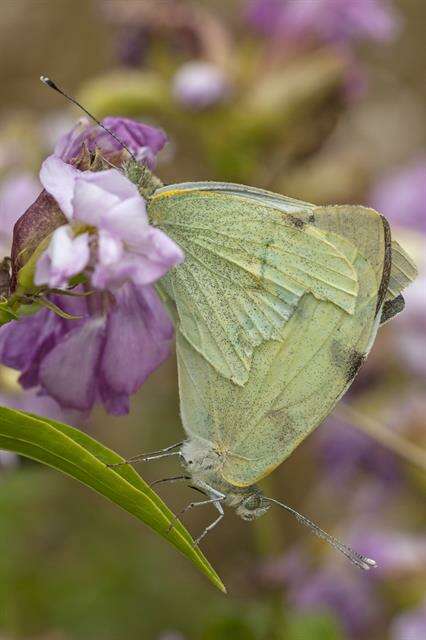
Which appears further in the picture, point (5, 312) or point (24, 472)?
point (24, 472)

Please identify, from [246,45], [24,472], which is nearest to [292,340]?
[24,472]

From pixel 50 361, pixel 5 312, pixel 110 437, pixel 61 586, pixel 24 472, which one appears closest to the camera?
pixel 5 312

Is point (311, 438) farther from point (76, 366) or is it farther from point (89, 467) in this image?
point (89, 467)

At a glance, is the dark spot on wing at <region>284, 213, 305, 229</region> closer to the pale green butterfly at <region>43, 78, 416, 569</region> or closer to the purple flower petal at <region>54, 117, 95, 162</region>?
the pale green butterfly at <region>43, 78, 416, 569</region>

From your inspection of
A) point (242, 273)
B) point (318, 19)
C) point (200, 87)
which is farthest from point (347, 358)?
point (318, 19)

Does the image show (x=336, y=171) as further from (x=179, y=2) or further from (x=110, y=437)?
(x=110, y=437)

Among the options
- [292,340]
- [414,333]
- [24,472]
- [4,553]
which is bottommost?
[4,553]

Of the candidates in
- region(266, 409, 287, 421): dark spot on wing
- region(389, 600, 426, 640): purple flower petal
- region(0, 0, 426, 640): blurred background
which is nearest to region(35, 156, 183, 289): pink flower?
region(266, 409, 287, 421): dark spot on wing
